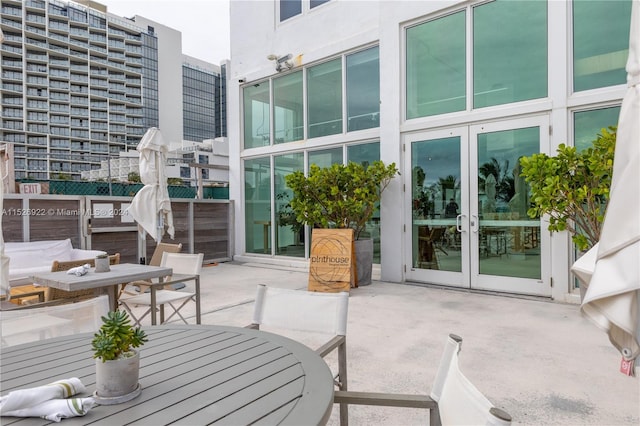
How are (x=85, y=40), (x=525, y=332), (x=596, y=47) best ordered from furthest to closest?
(x=85, y=40), (x=596, y=47), (x=525, y=332)

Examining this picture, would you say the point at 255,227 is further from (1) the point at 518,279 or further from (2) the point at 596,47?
(2) the point at 596,47

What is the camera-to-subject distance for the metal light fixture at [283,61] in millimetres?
7973

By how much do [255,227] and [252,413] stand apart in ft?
26.2

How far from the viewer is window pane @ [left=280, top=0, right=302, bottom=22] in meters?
8.02

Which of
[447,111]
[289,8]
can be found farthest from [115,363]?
[289,8]

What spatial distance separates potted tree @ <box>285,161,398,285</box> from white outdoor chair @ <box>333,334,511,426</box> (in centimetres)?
459

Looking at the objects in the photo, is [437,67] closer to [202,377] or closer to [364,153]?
[364,153]

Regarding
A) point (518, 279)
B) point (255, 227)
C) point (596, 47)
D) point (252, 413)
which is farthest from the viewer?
point (255, 227)

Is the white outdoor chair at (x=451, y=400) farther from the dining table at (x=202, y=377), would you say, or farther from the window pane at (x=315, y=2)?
the window pane at (x=315, y=2)

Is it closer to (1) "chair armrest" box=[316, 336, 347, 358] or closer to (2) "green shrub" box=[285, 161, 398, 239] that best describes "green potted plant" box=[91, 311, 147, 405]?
(1) "chair armrest" box=[316, 336, 347, 358]

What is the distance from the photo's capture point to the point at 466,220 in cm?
561

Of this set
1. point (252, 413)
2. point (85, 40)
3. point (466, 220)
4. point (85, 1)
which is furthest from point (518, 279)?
point (85, 1)

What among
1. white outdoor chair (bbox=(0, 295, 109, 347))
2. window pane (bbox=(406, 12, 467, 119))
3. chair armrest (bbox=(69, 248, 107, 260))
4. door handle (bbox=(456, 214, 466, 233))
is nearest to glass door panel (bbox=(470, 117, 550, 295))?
door handle (bbox=(456, 214, 466, 233))

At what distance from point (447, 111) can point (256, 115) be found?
4.70 metres
